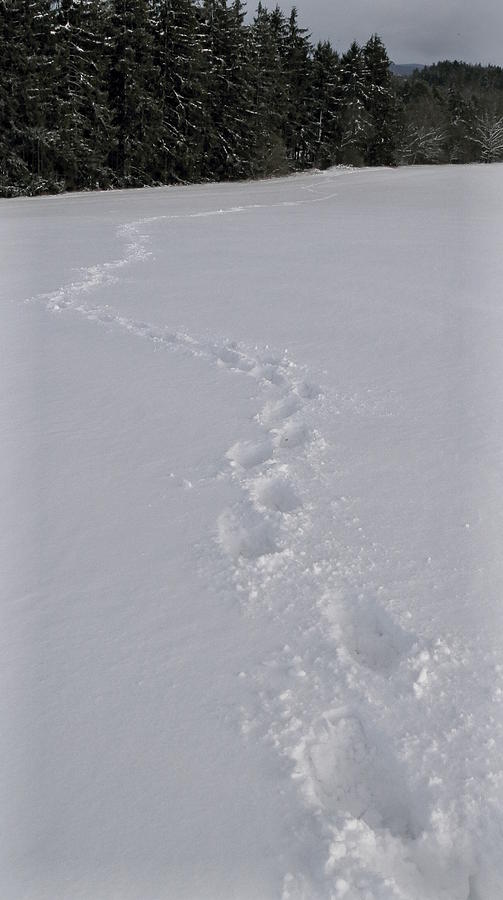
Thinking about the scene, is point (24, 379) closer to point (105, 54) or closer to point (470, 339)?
point (470, 339)

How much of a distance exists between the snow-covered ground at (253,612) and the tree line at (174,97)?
65.4 ft

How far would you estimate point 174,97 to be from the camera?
2702 centimetres

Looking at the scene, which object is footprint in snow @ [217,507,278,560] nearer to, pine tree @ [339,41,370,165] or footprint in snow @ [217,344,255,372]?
footprint in snow @ [217,344,255,372]

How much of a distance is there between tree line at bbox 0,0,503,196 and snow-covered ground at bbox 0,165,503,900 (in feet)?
65.4

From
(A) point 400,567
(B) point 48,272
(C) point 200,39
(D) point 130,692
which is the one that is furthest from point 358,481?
(C) point 200,39

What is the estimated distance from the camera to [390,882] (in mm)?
1511

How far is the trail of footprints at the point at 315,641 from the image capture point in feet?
5.60

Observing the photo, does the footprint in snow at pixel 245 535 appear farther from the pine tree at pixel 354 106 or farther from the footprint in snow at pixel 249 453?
the pine tree at pixel 354 106

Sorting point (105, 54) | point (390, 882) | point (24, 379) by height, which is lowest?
point (390, 882)

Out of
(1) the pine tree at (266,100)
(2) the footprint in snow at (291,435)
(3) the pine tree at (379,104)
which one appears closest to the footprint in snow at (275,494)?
(2) the footprint in snow at (291,435)

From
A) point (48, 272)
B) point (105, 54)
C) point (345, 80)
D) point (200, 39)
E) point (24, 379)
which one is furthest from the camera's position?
point (345, 80)

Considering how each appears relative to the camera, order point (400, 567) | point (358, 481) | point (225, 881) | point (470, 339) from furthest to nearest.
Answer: point (470, 339) < point (358, 481) < point (400, 567) < point (225, 881)

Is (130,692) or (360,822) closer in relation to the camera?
(360,822)

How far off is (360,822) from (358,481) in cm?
160
